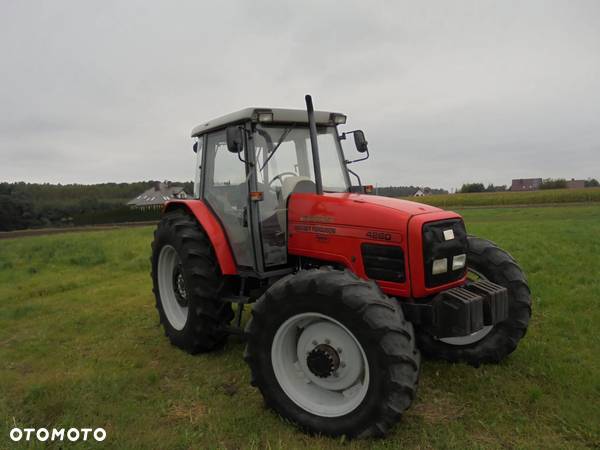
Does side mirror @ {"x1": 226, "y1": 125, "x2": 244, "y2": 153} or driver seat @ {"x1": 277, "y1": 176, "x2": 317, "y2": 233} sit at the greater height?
side mirror @ {"x1": 226, "y1": 125, "x2": 244, "y2": 153}

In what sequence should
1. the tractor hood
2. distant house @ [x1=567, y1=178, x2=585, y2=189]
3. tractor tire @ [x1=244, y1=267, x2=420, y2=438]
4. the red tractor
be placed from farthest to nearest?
distant house @ [x1=567, y1=178, x2=585, y2=189] → the tractor hood → the red tractor → tractor tire @ [x1=244, y1=267, x2=420, y2=438]

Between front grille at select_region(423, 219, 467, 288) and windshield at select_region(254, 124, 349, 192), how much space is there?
125cm

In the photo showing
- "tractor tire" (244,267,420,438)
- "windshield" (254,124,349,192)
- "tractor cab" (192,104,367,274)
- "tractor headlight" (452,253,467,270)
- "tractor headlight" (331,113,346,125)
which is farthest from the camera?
"tractor headlight" (331,113,346,125)

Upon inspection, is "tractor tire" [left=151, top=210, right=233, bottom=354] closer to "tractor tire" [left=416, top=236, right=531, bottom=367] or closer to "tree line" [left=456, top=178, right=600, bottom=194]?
→ "tractor tire" [left=416, top=236, right=531, bottom=367]

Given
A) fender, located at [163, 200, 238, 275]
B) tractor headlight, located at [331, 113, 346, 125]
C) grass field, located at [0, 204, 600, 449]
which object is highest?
tractor headlight, located at [331, 113, 346, 125]

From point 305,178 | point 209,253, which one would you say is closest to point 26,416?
point 209,253

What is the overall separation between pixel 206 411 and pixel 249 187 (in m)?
1.92

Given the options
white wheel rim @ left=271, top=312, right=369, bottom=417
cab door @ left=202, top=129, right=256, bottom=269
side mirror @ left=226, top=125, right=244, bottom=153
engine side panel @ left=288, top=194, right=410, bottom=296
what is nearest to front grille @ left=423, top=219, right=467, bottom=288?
engine side panel @ left=288, top=194, right=410, bottom=296

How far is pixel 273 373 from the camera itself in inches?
125

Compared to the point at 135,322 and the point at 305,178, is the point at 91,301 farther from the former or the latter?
the point at 305,178

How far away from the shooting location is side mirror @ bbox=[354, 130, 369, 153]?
14.6 feet

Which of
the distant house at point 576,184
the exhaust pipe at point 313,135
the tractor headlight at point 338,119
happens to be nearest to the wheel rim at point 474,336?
the exhaust pipe at point 313,135

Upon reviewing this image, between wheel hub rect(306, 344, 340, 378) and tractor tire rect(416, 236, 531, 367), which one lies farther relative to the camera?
tractor tire rect(416, 236, 531, 367)

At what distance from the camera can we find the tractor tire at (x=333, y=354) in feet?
8.83
